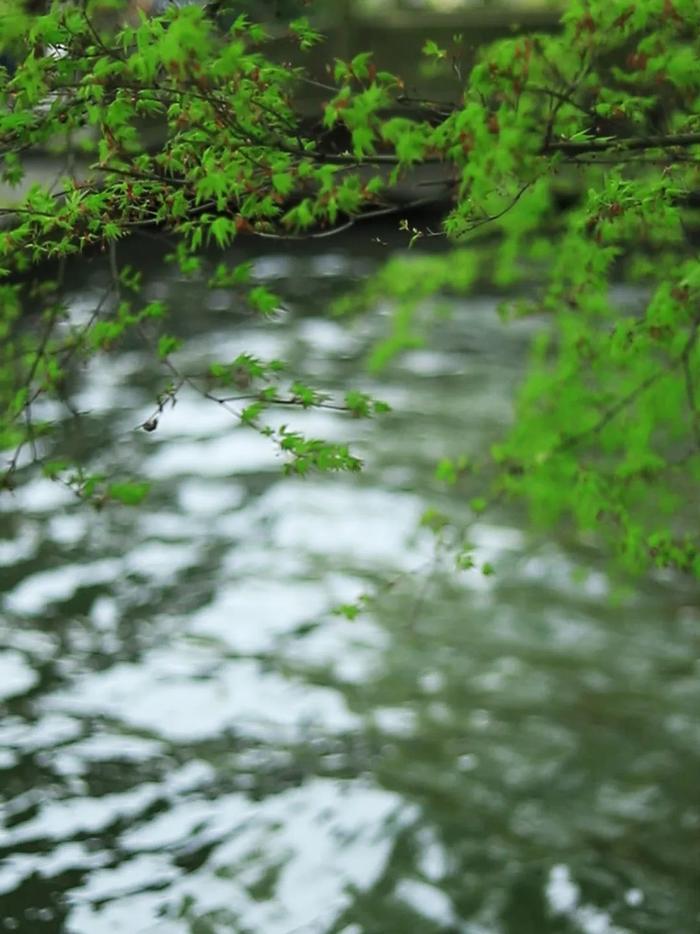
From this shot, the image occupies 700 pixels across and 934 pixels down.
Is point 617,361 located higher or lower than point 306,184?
lower

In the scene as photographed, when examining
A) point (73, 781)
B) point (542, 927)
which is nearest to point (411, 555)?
point (73, 781)

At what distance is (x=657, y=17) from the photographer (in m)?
4.35

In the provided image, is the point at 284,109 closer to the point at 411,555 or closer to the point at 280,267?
the point at 411,555

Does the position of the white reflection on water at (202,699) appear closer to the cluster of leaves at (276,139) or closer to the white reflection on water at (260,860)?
the white reflection on water at (260,860)

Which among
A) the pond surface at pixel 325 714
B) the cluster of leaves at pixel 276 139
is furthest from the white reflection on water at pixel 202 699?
the cluster of leaves at pixel 276 139

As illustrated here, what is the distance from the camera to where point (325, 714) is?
8.06m

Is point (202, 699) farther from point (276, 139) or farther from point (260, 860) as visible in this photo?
point (276, 139)

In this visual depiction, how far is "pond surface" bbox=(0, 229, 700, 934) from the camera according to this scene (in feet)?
20.6

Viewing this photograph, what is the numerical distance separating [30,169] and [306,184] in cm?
1344

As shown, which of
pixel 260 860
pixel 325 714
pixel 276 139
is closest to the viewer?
pixel 276 139

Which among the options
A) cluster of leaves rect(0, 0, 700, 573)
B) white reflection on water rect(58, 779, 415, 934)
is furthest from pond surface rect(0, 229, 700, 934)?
cluster of leaves rect(0, 0, 700, 573)

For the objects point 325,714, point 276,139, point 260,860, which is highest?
point 276,139

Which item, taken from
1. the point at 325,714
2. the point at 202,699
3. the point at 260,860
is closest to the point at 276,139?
the point at 260,860

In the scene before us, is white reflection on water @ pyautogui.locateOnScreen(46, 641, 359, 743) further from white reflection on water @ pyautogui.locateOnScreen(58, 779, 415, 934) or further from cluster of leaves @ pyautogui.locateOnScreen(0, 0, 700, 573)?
cluster of leaves @ pyautogui.locateOnScreen(0, 0, 700, 573)
